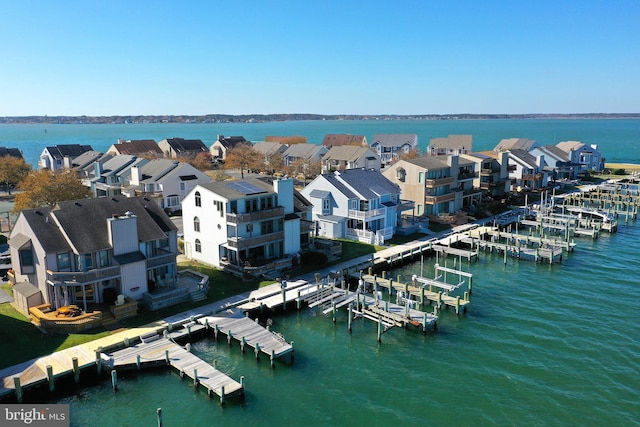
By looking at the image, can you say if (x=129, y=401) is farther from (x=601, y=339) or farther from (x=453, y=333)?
(x=601, y=339)

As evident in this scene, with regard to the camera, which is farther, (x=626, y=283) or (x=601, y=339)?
(x=626, y=283)

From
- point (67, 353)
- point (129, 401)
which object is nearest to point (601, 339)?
point (129, 401)

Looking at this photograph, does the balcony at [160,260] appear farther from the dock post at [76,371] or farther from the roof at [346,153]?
the roof at [346,153]

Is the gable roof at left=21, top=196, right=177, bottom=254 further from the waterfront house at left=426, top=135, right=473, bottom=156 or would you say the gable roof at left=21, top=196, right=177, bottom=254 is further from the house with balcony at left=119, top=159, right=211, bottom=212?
the waterfront house at left=426, top=135, right=473, bottom=156

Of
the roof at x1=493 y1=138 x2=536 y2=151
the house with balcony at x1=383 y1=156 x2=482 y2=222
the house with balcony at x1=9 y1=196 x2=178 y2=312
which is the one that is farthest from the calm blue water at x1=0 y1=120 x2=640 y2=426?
the roof at x1=493 y1=138 x2=536 y2=151

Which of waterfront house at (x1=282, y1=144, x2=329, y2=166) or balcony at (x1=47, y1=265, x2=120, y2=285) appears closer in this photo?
balcony at (x1=47, y1=265, x2=120, y2=285)
